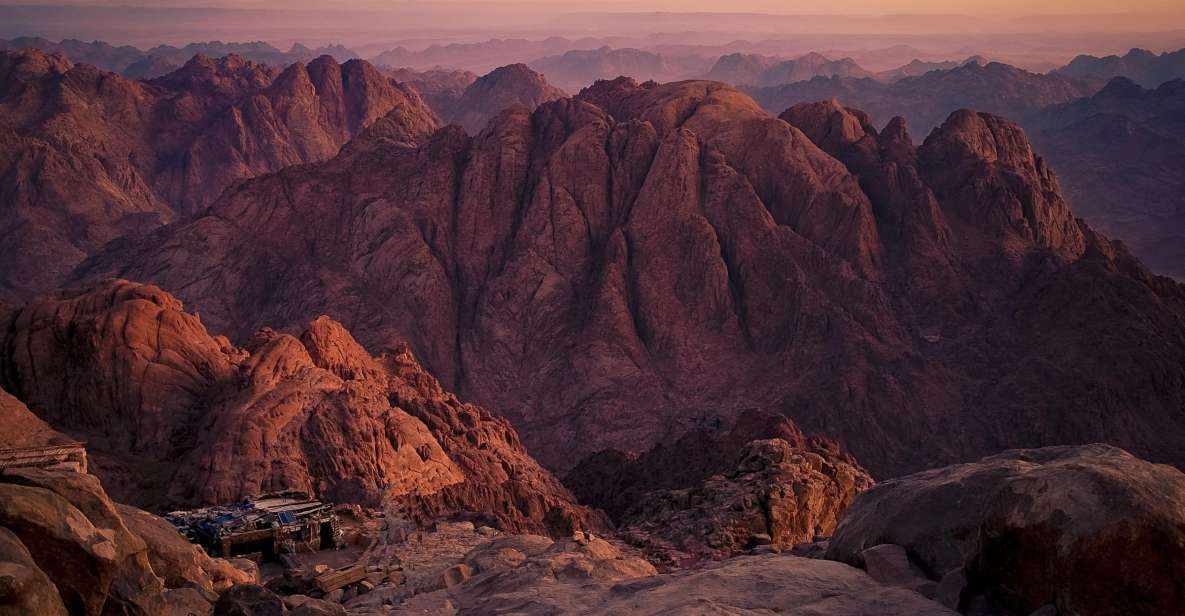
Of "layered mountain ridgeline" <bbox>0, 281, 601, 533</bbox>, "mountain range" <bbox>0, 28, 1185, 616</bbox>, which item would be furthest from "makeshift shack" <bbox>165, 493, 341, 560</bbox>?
"layered mountain ridgeline" <bbox>0, 281, 601, 533</bbox>

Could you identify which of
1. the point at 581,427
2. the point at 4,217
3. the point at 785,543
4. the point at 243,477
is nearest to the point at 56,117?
the point at 4,217

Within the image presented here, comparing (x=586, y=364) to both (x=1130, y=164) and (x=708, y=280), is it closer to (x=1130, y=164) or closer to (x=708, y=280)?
(x=708, y=280)

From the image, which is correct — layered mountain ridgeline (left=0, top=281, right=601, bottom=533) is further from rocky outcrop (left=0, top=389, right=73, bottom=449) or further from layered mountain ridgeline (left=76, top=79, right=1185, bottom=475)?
layered mountain ridgeline (left=76, top=79, right=1185, bottom=475)

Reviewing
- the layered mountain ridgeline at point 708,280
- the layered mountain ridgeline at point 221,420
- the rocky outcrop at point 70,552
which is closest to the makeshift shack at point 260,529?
the layered mountain ridgeline at point 221,420

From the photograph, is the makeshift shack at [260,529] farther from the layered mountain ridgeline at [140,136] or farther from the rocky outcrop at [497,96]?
the rocky outcrop at [497,96]

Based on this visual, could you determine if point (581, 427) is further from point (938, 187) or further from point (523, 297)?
point (938, 187)

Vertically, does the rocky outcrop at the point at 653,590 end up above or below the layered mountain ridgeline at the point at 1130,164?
above
